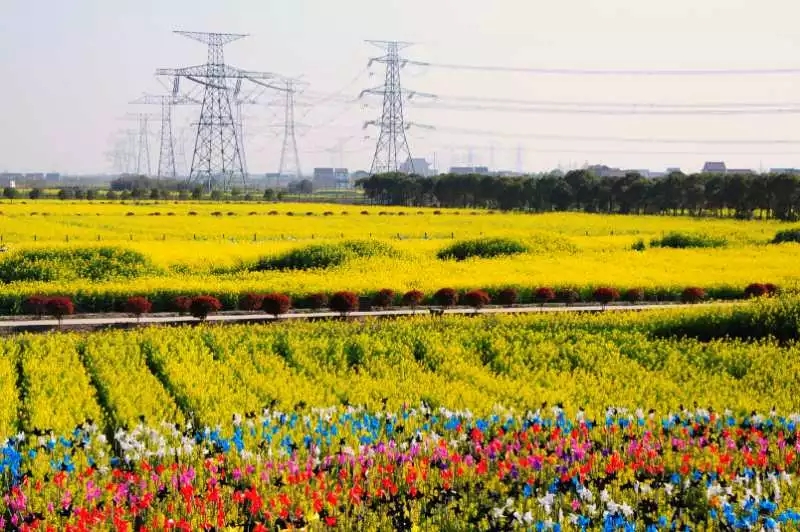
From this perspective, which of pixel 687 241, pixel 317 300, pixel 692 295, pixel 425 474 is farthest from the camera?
pixel 687 241

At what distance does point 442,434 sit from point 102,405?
5.49m

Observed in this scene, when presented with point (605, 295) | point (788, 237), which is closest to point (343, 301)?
point (605, 295)

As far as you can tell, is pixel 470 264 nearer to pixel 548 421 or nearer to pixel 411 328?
pixel 411 328

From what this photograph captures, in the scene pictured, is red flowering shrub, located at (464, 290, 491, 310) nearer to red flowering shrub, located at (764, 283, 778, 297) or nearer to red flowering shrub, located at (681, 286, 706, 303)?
red flowering shrub, located at (681, 286, 706, 303)

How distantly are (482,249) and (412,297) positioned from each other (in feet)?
43.7

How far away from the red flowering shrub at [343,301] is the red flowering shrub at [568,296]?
22.7 feet

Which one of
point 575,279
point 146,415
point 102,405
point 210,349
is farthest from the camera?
point 575,279

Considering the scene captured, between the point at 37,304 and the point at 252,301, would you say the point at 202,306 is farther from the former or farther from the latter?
the point at 37,304

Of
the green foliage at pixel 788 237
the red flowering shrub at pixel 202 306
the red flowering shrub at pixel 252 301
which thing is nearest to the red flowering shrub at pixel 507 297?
the red flowering shrub at pixel 252 301

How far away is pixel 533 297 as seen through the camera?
28328 millimetres

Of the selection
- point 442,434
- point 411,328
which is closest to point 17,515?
point 442,434

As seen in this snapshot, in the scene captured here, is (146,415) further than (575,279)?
No

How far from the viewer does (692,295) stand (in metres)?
27.6

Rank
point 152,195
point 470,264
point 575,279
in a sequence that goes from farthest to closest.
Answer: point 152,195 → point 470,264 → point 575,279
